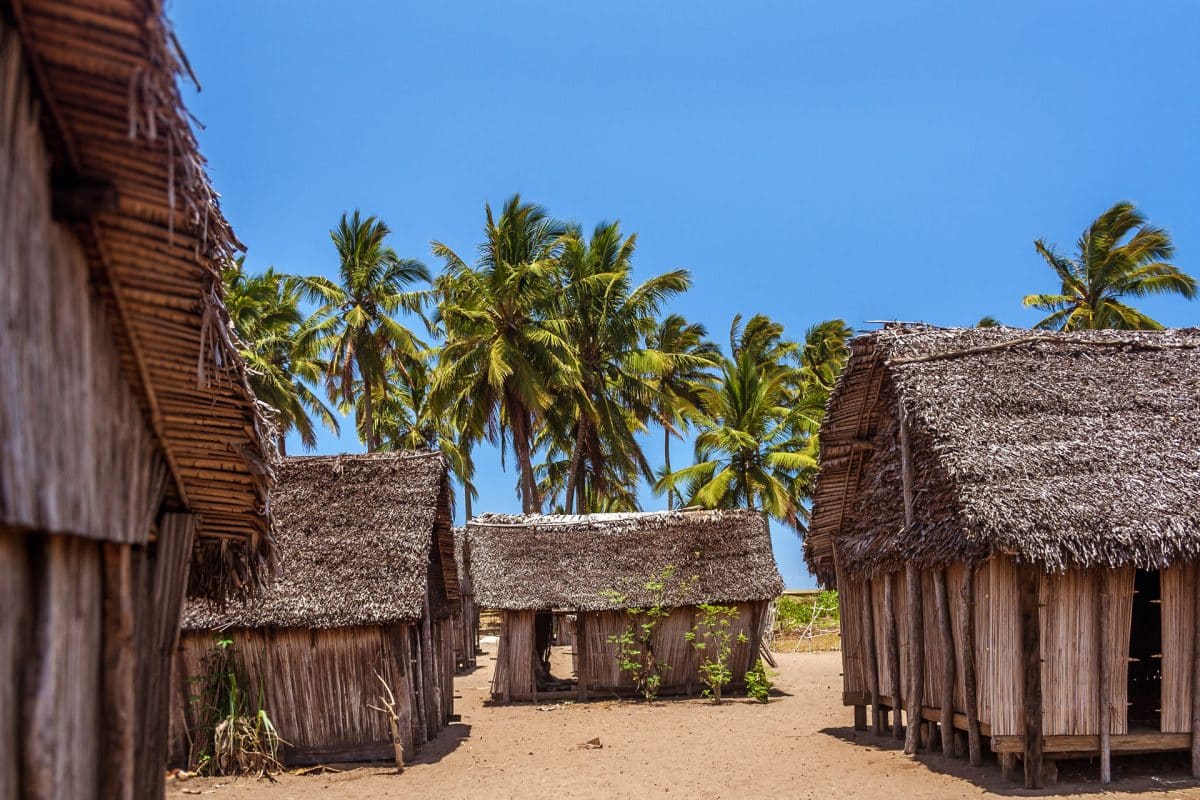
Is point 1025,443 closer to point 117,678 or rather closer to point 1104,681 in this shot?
point 1104,681

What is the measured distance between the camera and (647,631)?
840 inches

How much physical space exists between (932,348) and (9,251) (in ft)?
37.0

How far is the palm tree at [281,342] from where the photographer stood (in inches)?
1217

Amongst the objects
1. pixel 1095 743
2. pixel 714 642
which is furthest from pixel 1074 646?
pixel 714 642

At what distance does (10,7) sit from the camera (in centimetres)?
366

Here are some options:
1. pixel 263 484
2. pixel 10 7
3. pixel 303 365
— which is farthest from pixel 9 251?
pixel 303 365

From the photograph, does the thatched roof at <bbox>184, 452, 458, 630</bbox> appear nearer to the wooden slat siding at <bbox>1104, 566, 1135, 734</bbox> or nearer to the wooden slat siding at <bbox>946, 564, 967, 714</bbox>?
the wooden slat siding at <bbox>946, 564, 967, 714</bbox>

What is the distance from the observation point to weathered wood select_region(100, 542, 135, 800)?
5.06 metres

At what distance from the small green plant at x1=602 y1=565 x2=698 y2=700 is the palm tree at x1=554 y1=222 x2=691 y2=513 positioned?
9.03 meters

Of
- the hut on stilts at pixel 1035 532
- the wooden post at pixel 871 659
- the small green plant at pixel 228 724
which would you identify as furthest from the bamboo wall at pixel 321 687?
the hut on stilts at pixel 1035 532

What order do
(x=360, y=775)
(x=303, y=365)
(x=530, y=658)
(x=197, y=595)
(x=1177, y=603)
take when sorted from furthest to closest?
(x=303, y=365) < (x=530, y=658) < (x=360, y=775) < (x=1177, y=603) < (x=197, y=595)

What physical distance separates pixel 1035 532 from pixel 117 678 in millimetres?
8413

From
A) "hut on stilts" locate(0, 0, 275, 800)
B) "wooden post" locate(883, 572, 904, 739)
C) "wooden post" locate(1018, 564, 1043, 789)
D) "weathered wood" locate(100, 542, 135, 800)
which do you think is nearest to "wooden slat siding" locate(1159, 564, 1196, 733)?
"wooden post" locate(1018, 564, 1043, 789)

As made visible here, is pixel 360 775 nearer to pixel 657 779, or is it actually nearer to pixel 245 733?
pixel 245 733
